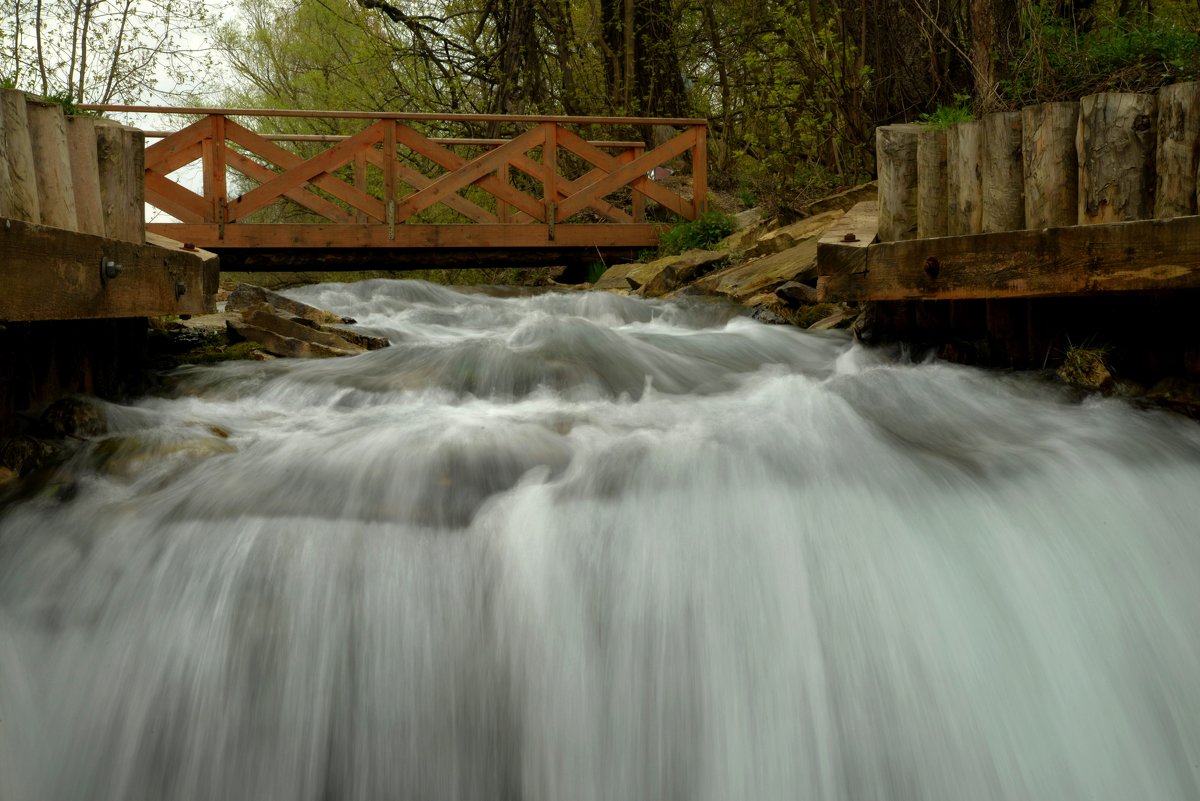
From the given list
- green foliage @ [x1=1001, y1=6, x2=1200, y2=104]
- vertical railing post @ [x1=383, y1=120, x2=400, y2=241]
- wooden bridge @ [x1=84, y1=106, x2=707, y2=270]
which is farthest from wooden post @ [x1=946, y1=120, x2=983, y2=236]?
vertical railing post @ [x1=383, y1=120, x2=400, y2=241]

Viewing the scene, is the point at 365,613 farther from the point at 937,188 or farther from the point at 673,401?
the point at 937,188

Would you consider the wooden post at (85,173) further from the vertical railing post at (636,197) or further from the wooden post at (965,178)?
the vertical railing post at (636,197)

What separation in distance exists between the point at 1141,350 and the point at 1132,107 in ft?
3.68

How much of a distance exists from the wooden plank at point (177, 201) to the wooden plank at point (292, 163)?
2.70 ft

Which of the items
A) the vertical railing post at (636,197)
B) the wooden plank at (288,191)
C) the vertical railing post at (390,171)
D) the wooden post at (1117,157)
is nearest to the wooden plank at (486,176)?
the vertical railing post at (390,171)

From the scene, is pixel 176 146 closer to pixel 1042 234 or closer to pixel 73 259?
pixel 73 259

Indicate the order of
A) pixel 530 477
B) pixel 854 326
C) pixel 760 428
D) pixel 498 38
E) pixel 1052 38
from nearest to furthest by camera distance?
pixel 530 477 < pixel 760 428 < pixel 854 326 < pixel 1052 38 < pixel 498 38

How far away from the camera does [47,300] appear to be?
3.45 meters

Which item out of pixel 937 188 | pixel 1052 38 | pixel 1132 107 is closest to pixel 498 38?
pixel 1052 38

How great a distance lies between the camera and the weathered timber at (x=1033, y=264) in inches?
158

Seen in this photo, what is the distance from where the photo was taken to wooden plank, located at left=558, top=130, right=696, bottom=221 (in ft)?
40.6

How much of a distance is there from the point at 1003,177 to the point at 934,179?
20.0 inches

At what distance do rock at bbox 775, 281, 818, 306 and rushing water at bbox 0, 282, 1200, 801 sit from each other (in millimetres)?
3501

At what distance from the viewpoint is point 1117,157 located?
429 cm
